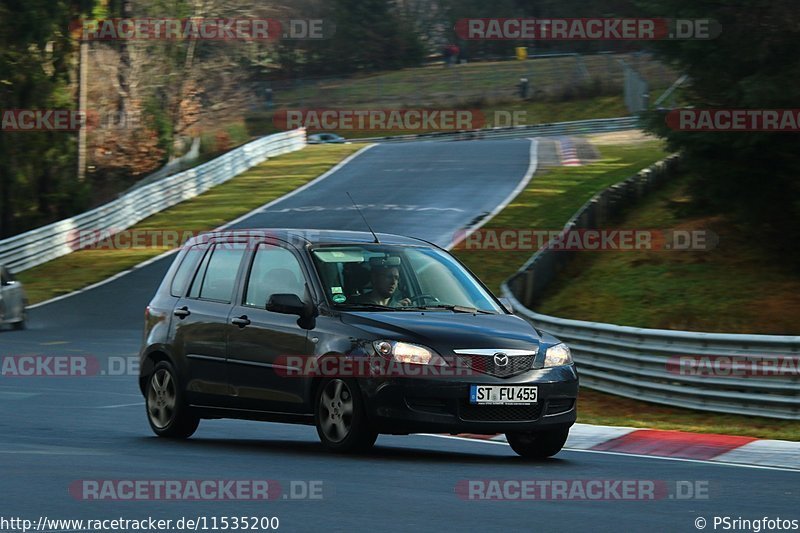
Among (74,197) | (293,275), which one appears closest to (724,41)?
(293,275)

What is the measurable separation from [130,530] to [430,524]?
1.49 meters

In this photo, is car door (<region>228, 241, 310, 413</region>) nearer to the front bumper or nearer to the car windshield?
the car windshield

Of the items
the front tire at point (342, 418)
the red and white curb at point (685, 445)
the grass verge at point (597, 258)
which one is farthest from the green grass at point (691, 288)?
the front tire at point (342, 418)

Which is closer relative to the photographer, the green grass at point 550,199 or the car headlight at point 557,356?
the car headlight at point 557,356

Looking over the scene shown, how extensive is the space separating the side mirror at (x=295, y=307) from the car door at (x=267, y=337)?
74mm

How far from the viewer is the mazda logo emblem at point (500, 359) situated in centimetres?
1030

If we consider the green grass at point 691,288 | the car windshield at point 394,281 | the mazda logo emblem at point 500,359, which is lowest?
the green grass at point 691,288

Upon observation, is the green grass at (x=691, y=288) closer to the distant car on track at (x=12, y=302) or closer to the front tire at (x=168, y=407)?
the distant car on track at (x=12, y=302)

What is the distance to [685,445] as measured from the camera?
12039mm

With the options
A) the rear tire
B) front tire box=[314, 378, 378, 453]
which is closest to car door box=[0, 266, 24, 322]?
front tire box=[314, 378, 378, 453]

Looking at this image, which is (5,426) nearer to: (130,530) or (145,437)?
(145,437)

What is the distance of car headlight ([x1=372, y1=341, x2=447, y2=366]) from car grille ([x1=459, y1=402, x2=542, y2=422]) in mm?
366

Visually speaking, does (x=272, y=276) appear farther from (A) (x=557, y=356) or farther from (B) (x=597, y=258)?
(B) (x=597, y=258)

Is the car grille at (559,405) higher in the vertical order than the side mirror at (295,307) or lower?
lower
